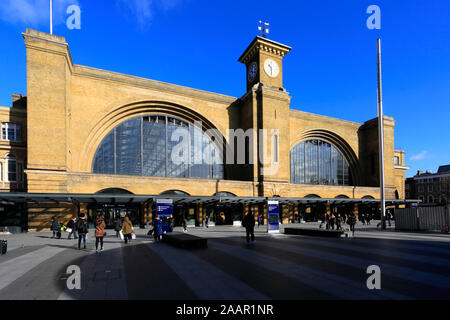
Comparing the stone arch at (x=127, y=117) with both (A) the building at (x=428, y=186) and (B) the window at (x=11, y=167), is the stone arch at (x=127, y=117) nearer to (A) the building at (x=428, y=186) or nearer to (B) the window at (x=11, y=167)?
(B) the window at (x=11, y=167)

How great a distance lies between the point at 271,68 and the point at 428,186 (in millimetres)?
71985

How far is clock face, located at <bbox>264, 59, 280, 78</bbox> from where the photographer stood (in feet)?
114

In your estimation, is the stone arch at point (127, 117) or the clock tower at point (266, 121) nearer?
the stone arch at point (127, 117)

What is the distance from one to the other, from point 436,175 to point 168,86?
84.3m

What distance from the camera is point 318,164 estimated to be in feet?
133

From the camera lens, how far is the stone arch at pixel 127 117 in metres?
→ 26.4

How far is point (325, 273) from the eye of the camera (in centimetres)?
663

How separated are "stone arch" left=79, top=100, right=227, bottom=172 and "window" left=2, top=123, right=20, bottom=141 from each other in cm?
615

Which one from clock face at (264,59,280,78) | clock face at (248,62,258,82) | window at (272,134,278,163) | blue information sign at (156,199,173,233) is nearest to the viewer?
blue information sign at (156,199,173,233)

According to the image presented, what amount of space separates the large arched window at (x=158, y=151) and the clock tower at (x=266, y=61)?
11246 millimetres

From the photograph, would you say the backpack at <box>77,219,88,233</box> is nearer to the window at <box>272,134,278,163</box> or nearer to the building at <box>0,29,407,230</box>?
the building at <box>0,29,407,230</box>
